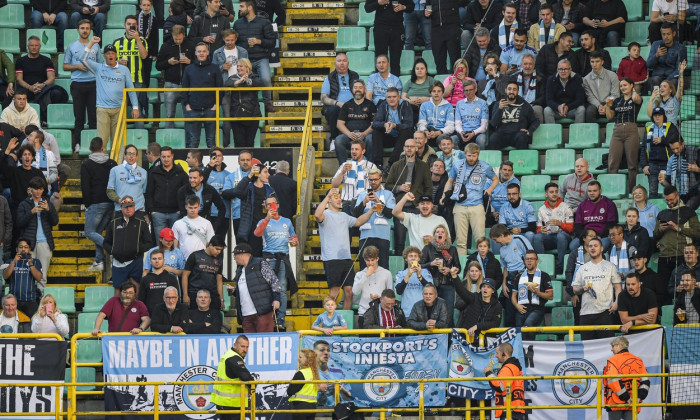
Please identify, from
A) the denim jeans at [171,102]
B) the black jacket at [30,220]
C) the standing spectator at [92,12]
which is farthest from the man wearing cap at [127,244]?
the standing spectator at [92,12]

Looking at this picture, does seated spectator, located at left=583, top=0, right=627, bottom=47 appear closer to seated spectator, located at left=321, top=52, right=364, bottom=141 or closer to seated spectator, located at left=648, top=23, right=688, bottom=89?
seated spectator, located at left=648, top=23, right=688, bottom=89

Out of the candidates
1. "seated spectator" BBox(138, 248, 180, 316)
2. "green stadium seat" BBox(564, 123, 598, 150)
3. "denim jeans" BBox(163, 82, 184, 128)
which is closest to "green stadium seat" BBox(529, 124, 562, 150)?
"green stadium seat" BBox(564, 123, 598, 150)

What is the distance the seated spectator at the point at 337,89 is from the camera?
25.8 meters

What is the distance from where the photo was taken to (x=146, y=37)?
2752 cm

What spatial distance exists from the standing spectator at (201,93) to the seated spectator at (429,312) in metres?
5.92

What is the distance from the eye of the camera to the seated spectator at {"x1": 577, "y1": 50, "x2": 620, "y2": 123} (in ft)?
84.6

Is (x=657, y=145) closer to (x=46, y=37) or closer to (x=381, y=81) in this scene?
(x=381, y=81)

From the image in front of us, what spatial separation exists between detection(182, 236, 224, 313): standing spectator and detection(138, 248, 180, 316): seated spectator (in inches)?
9.1

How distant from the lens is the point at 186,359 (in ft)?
70.5

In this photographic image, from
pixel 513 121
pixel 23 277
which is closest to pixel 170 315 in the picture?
pixel 23 277

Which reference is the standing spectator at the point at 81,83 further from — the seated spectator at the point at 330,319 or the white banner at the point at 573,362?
the white banner at the point at 573,362

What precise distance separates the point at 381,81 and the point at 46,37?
6.40 m

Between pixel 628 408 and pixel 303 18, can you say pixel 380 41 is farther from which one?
pixel 628 408

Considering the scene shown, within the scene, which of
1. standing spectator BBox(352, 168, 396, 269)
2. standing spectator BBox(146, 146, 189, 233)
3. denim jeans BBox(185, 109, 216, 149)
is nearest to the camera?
standing spectator BBox(352, 168, 396, 269)
